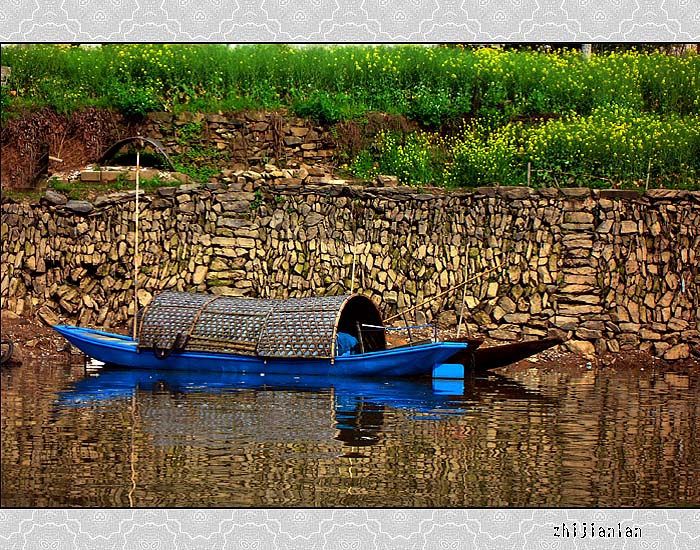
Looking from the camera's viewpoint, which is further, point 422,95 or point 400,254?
point 422,95

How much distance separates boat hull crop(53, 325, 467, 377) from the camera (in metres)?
16.3

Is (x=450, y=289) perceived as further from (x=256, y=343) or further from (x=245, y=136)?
(x=245, y=136)

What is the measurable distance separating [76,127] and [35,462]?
14991mm

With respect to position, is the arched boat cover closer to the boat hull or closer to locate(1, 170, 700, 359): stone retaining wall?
the boat hull

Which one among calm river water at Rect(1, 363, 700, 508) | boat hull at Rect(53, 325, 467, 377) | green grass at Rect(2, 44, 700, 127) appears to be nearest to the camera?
calm river water at Rect(1, 363, 700, 508)

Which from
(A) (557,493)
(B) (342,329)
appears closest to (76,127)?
(B) (342,329)

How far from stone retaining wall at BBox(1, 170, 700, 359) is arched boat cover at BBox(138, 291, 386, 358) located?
8.22ft

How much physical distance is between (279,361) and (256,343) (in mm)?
437

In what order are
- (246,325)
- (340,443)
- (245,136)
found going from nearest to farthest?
1. (340,443)
2. (246,325)
3. (245,136)

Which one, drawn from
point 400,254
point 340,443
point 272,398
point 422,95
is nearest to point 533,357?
point 400,254

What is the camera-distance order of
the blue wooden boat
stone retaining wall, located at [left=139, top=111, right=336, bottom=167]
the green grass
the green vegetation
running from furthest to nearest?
1. the green grass
2. stone retaining wall, located at [left=139, top=111, right=336, bottom=167]
3. the green vegetation
4. the blue wooden boat

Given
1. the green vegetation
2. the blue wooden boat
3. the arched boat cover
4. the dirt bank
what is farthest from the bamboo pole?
the green vegetation

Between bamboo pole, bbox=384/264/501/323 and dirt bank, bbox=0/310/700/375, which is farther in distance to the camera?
bamboo pole, bbox=384/264/501/323

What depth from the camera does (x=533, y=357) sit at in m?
19.2
